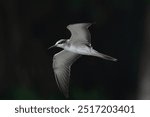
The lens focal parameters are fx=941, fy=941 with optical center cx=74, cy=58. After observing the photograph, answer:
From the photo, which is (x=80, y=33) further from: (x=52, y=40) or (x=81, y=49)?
(x=52, y=40)

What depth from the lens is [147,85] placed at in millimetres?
5293

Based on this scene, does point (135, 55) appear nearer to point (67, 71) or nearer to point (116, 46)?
point (116, 46)

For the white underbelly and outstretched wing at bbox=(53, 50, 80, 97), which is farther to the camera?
outstretched wing at bbox=(53, 50, 80, 97)

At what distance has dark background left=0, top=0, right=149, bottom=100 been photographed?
556 centimetres

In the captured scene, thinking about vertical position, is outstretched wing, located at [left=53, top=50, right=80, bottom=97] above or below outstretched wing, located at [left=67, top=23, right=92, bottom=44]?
below

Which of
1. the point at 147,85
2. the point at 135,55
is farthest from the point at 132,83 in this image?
the point at 147,85

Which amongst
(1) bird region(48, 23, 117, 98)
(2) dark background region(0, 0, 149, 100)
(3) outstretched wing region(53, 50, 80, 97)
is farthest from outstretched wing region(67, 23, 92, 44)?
(2) dark background region(0, 0, 149, 100)

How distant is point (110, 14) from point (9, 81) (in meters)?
0.74

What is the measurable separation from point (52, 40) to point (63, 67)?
1966 millimetres

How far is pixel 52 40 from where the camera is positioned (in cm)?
546

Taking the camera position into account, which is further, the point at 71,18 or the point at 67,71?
the point at 71,18

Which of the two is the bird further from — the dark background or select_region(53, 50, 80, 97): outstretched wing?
the dark background

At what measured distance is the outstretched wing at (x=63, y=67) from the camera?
3436 millimetres

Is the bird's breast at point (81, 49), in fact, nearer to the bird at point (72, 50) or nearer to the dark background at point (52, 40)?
the bird at point (72, 50)
